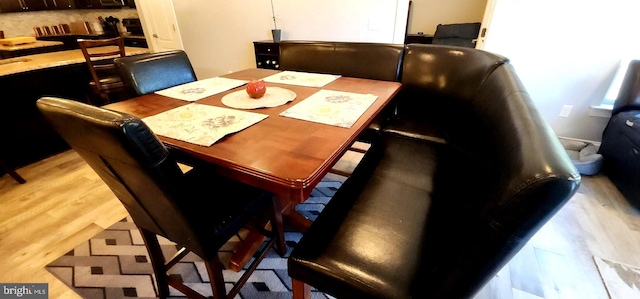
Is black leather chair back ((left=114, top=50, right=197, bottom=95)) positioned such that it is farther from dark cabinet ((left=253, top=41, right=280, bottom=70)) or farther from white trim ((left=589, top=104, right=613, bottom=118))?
white trim ((left=589, top=104, right=613, bottom=118))

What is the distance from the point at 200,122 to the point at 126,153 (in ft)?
1.35

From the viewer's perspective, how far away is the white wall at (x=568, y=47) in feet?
6.45

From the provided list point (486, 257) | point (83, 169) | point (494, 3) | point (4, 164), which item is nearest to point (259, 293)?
point (486, 257)

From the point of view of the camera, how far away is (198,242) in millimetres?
860

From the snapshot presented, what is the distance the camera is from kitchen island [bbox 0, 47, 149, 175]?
2160mm

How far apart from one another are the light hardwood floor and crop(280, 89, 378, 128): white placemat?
105 cm

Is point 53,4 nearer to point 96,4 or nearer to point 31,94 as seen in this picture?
point 96,4

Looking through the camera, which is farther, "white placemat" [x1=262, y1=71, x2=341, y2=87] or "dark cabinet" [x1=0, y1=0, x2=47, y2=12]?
"dark cabinet" [x1=0, y1=0, x2=47, y2=12]

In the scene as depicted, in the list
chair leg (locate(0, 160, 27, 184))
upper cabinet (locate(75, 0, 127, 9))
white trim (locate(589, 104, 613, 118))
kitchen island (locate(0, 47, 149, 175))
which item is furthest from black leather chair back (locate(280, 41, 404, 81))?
upper cabinet (locate(75, 0, 127, 9))

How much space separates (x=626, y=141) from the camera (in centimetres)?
176

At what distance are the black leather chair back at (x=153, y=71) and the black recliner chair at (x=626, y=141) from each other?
2.91 metres

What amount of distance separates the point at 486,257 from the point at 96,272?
180 cm

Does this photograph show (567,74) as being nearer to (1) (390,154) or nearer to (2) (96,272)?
(1) (390,154)

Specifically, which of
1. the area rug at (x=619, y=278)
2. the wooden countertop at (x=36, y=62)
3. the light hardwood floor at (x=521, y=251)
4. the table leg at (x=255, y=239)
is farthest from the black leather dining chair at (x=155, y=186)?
the wooden countertop at (x=36, y=62)
